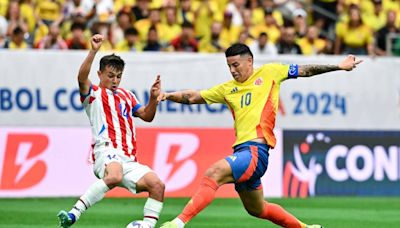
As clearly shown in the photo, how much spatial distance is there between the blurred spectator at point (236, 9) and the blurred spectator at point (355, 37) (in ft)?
6.82

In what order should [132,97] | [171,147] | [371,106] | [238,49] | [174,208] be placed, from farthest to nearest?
[371,106] → [171,147] → [174,208] → [132,97] → [238,49]

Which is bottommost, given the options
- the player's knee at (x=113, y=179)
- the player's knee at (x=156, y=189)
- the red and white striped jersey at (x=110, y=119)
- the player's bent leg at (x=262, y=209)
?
the player's bent leg at (x=262, y=209)

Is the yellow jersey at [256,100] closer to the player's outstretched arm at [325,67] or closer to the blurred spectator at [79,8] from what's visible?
the player's outstretched arm at [325,67]

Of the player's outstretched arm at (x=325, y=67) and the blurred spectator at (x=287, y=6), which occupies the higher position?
the blurred spectator at (x=287, y=6)

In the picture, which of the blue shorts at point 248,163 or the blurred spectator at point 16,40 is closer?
the blue shorts at point 248,163

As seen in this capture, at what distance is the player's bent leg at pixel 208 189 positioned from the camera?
1030 cm

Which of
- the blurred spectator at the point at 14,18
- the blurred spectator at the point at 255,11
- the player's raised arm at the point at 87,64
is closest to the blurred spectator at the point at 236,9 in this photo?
the blurred spectator at the point at 255,11

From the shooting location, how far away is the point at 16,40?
1956 centimetres

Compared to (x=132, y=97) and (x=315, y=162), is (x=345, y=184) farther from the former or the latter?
(x=132, y=97)

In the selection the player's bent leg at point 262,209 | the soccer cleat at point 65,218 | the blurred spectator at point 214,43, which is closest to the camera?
the soccer cleat at point 65,218

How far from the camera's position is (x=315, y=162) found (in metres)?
19.5

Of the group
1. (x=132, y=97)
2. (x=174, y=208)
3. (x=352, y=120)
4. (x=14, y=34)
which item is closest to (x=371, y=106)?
(x=352, y=120)

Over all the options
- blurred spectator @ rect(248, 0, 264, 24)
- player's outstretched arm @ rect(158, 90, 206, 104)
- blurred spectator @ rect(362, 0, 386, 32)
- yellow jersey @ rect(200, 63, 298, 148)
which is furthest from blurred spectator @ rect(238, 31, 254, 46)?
yellow jersey @ rect(200, 63, 298, 148)

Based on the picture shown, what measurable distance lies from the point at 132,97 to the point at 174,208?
4.72 metres
